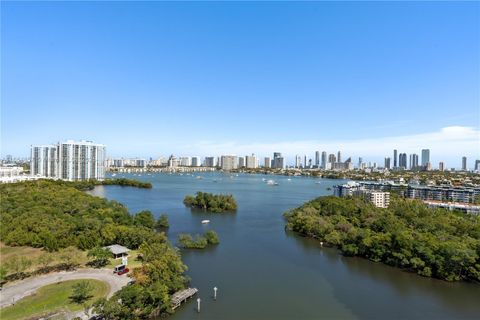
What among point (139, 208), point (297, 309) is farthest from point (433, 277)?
point (139, 208)

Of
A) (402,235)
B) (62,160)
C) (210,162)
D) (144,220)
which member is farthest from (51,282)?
(210,162)

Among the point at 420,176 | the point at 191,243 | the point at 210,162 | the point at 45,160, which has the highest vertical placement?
the point at 45,160

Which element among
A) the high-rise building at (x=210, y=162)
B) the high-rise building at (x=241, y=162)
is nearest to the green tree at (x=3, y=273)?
the high-rise building at (x=241, y=162)

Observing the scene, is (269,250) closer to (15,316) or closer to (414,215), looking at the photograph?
(414,215)

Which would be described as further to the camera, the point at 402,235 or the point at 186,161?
the point at 186,161

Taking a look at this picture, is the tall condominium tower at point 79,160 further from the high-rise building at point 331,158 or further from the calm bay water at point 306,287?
the high-rise building at point 331,158

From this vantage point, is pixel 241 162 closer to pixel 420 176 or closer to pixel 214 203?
pixel 420 176
